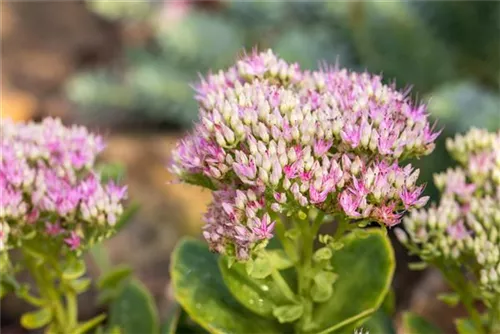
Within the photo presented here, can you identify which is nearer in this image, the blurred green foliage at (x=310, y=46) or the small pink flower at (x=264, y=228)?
the small pink flower at (x=264, y=228)

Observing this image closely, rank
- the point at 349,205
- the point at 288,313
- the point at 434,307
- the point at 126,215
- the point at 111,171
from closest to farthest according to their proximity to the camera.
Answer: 1. the point at 349,205
2. the point at 288,313
3. the point at 126,215
4. the point at 111,171
5. the point at 434,307

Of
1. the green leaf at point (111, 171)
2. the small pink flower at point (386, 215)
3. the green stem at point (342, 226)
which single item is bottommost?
the small pink flower at point (386, 215)

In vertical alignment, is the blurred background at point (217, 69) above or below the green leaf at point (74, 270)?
above

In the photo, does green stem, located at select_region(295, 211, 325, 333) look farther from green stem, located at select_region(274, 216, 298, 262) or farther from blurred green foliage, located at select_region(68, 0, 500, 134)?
blurred green foliage, located at select_region(68, 0, 500, 134)

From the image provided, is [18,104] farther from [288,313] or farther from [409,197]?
[409,197]

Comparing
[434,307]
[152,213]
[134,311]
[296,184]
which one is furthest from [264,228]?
[152,213]

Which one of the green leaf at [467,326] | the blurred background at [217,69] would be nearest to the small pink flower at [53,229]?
the green leaf at [467,326]

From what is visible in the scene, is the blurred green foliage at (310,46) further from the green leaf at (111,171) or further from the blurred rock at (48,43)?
the green leaf at (111,171)
